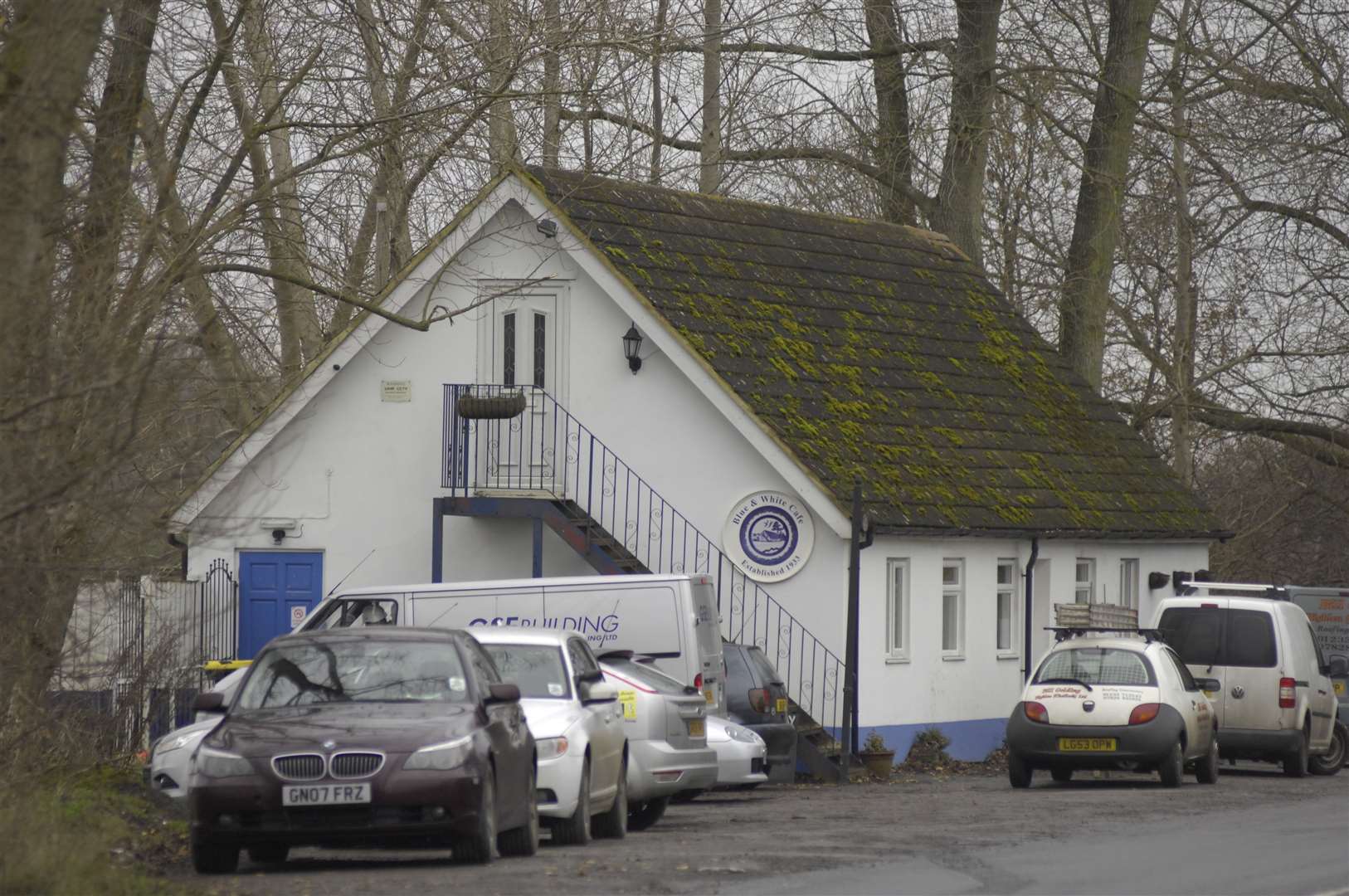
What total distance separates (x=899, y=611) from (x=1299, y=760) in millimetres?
5082

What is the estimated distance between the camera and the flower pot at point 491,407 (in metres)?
27.2

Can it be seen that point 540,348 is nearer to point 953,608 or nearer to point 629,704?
point 953,608

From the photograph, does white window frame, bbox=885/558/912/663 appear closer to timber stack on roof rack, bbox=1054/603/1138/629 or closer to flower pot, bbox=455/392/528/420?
timber stack on roof rack, bbox=1054/603/1138/629

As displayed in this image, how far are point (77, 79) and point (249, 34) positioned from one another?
11243 millimetres

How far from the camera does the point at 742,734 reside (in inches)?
859

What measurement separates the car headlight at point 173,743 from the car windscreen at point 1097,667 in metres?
9.12

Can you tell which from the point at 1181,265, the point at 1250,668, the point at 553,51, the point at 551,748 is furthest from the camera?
the point at 1181,265

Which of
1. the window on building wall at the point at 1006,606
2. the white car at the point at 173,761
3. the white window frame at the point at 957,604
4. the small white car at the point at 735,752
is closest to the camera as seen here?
the white car at the point at 173,761

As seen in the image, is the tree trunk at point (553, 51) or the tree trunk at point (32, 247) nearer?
the tree trunk at point (32, 247)

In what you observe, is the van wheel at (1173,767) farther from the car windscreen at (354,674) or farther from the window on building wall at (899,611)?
the car windscreen at (354,674)

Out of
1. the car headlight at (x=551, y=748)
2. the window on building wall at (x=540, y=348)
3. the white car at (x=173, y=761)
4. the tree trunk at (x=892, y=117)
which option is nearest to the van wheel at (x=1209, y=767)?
the window on building wall at (x=540, y=348)

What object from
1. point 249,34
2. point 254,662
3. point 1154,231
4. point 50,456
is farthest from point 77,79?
point 1154,231

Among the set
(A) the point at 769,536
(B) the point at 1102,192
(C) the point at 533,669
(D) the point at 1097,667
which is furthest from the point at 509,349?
(B) the point at 1102,192

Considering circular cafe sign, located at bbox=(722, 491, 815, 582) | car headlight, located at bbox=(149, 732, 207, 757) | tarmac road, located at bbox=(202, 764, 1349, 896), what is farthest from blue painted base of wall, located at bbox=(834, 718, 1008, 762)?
car headlight, located at bbox=(149, 732, 207, 757)
